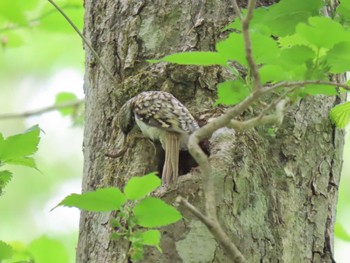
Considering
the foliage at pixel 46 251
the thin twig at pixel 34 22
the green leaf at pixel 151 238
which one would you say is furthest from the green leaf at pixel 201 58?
the thin twig at pixel 34 22

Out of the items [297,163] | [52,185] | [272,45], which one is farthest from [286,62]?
[52,185]

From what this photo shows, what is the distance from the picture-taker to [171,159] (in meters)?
2.22

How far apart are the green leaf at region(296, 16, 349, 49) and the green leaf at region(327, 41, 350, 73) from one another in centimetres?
1

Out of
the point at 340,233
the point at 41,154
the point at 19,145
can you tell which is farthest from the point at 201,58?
the point at 41,154

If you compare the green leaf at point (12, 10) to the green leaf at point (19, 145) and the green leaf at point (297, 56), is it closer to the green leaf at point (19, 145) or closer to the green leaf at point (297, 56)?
the green leaf at point (19, 145)

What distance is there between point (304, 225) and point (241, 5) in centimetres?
82

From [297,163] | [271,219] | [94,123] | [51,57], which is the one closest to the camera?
[271,219]

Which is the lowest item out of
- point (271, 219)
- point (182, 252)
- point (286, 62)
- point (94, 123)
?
point (182, 252)

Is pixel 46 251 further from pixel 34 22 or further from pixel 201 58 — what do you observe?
pixel 201 58

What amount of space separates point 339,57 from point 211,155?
2.43ft

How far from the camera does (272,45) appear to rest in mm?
1411

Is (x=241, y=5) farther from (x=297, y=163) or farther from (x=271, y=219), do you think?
(x=271, y=219)

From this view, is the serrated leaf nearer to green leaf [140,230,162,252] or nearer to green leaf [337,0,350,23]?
green leaf [337,0,350,23]

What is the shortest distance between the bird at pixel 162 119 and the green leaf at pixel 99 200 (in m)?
0.71
